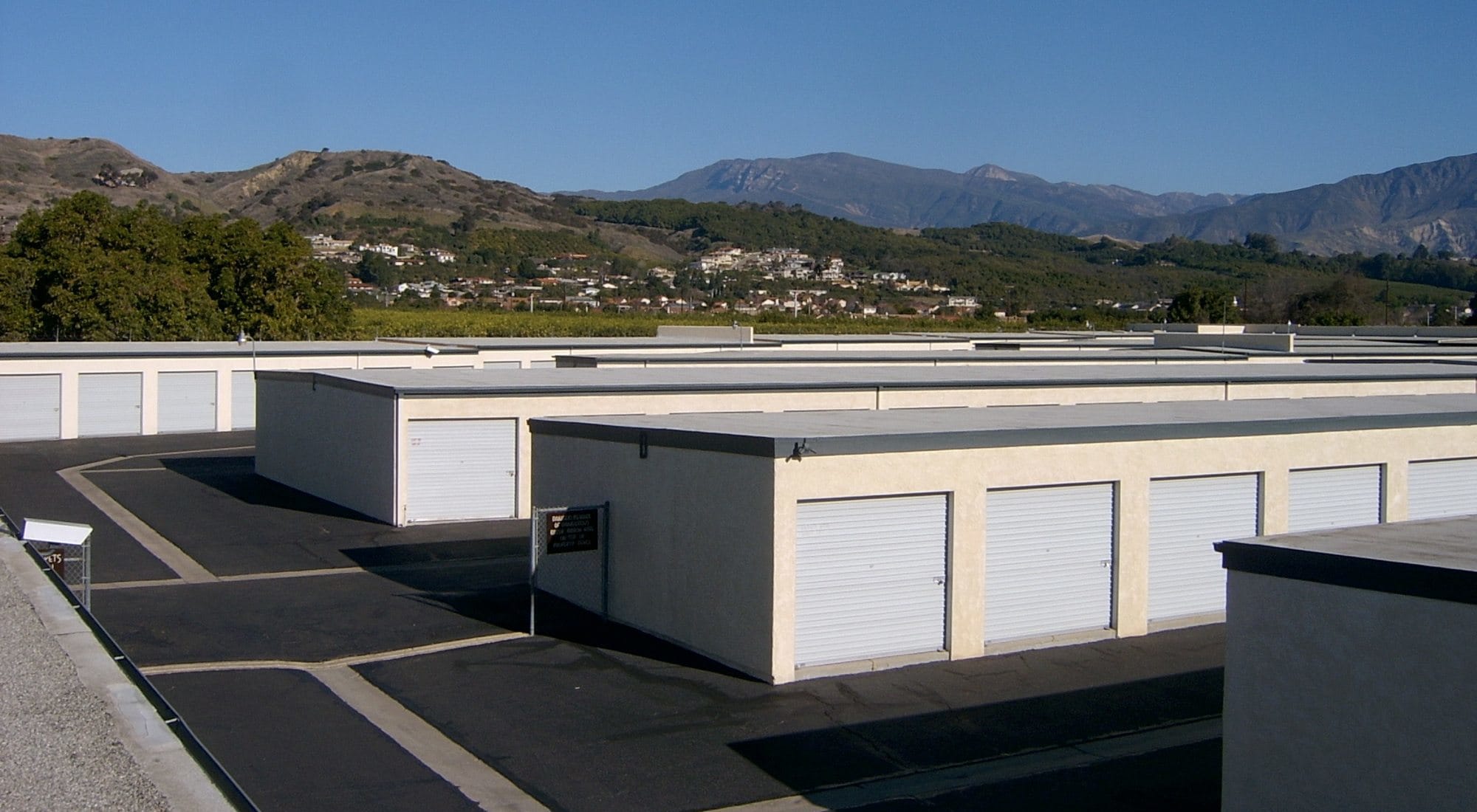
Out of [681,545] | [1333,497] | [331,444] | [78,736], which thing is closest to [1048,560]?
[681,545]

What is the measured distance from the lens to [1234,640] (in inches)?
353

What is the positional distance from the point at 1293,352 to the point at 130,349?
35.3 metres

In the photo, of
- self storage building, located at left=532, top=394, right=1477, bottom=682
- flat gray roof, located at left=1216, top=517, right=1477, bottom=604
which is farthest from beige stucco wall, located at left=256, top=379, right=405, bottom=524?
flat gray roof, located at left=1216, top=517, right=1477, bottom=604

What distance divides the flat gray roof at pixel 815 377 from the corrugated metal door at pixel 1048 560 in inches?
382

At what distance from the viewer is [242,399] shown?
3969 centimetres

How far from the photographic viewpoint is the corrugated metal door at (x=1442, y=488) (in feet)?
57.8

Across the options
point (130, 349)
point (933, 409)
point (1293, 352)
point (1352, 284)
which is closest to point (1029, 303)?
point (1352, 284)

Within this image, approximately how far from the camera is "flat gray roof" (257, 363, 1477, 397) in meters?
23.9

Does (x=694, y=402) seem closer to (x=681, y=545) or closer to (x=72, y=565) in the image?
(x=681, y=545)

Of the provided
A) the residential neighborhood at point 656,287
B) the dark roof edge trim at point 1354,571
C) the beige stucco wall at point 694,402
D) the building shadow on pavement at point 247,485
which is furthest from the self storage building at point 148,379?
the residential neighborhood at point 656,287

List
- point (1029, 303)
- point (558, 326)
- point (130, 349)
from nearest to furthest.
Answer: point (130, 349), point (558, 326), point (1029, 303)

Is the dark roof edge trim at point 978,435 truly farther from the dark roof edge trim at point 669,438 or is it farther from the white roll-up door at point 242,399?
the white roll-up door at point 242,399

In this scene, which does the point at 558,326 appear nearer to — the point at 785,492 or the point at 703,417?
the point at 703,417

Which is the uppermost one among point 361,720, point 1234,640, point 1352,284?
point 1352,284
